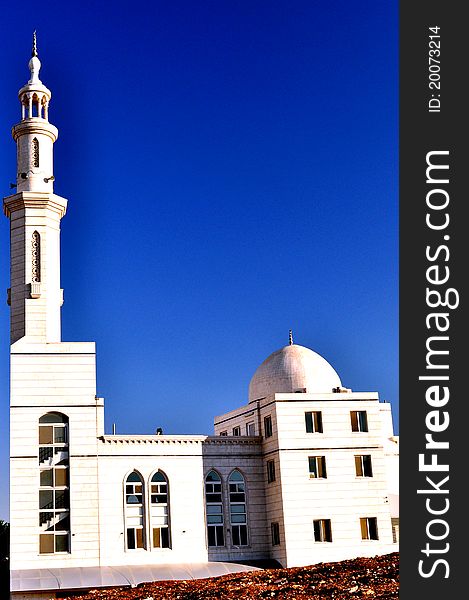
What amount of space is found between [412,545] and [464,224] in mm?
4566

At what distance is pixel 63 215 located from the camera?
43.4 m

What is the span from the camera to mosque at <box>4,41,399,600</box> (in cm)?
3844

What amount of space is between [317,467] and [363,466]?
→ 2485 mm

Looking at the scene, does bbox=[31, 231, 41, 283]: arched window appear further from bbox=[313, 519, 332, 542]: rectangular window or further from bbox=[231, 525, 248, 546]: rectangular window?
bbox=[313, 519, 332, 542]: rectangular window

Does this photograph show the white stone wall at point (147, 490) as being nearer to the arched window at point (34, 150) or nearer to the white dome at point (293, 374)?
the white dome at point (293, 374)

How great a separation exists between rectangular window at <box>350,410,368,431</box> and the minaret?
15.0m

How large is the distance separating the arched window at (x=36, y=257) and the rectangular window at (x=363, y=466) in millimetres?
17824

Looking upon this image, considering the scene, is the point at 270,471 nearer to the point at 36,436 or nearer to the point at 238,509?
the point at 238,509

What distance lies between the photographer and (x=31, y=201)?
42.0 m

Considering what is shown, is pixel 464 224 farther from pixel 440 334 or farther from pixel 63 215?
pixel 63 215

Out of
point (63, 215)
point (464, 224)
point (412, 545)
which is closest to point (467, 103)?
point (464, 224)

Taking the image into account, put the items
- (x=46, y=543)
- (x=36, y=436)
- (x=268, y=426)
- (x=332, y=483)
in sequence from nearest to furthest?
(x=46, y=543) → (x=36, y=436) → (x=332, y=483) → (x=268, y=426)

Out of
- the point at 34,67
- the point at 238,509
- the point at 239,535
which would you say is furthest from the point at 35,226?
the point at 239,535

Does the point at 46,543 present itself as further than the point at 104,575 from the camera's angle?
Yes
